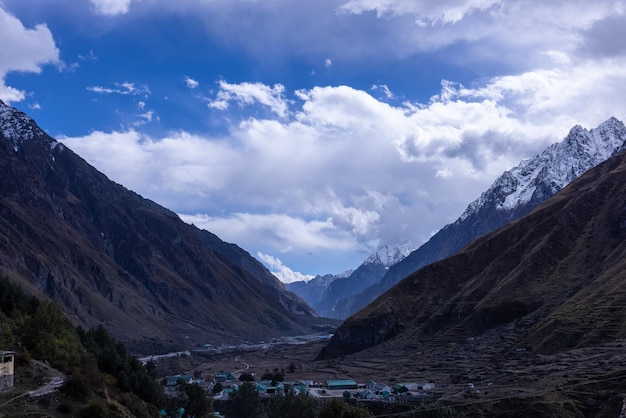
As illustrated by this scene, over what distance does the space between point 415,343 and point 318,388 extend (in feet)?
197

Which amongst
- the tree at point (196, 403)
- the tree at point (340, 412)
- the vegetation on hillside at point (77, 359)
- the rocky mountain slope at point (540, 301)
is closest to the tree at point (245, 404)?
the tree at point (196, 403)

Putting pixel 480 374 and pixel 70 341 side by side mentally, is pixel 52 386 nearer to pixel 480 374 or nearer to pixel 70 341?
pixel 70 341

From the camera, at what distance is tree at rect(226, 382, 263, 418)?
93812mm

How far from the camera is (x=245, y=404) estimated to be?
3718 inches

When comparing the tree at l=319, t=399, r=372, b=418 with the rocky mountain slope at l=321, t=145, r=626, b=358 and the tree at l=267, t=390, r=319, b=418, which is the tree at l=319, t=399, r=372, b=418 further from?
the rocky mountain slope at l=321, t=145, r=626, b=358

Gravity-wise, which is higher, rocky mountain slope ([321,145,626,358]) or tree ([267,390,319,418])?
rocky mountain slope ([321,145,626,358])

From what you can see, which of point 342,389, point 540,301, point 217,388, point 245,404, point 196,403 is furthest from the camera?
point 540,301

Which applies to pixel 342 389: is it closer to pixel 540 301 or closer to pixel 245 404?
pixel 245 404

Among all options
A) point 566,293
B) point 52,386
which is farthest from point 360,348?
point 52,386

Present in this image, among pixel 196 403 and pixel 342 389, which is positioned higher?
pixel 196 403

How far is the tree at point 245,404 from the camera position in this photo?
93812 mm

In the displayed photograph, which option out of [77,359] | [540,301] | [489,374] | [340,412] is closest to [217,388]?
[489,374]

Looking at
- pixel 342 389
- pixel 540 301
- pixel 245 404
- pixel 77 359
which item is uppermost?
pixel 540 301

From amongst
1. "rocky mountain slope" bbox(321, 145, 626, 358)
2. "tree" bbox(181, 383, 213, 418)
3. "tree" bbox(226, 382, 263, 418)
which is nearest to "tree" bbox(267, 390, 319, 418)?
"tree" bbox(181, 383, 213, 418)
